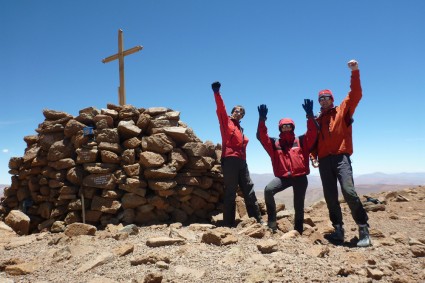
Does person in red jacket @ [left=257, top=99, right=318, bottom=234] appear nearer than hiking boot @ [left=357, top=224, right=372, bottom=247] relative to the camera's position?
No

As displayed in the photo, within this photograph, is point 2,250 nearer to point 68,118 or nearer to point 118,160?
point 118,160

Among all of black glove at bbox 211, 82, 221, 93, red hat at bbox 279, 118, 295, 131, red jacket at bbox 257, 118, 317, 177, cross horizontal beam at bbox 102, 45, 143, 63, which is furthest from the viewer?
cross horizontal beam at bbox 102, 45, 143, 63

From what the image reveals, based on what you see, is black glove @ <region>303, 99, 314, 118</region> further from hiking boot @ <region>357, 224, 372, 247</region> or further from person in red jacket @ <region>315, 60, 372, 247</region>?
hiking boot @ <region>357, 224, 372, 247</region>

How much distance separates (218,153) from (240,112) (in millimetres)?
2016

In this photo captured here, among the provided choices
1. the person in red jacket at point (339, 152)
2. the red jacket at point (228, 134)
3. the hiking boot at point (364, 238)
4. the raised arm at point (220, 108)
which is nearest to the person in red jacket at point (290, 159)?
the person in red jacket at point (339, 152)

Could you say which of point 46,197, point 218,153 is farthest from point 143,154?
point 46,197

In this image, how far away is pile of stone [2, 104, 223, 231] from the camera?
24.0 feet

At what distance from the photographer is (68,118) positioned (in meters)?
8.16

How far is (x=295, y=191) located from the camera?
5938 mm

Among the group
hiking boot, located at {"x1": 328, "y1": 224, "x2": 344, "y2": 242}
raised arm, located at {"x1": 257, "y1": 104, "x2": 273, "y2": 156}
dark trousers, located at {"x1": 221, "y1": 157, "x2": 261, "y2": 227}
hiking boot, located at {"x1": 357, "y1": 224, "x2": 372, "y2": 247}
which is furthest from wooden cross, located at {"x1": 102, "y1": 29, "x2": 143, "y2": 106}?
hiking boot, located at {"x1": 357, "y1": 224, "x2": 372, "y2": 247}

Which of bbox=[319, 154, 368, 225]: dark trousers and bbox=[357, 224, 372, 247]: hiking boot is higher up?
bbox=[319, 154, 368, 225]: dark trousers

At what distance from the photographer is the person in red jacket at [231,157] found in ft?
21.4

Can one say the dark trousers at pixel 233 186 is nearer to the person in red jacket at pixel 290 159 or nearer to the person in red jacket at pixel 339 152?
the person in red jacket at pixel 290 159

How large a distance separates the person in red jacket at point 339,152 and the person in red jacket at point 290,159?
0.79 ft
